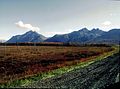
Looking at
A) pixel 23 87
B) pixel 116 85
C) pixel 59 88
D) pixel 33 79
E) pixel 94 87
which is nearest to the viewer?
pixel 116 85

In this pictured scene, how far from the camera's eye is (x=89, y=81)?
30328 mm

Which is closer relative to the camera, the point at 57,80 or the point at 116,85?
the point at 116,85

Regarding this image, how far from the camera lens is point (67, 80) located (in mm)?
33375

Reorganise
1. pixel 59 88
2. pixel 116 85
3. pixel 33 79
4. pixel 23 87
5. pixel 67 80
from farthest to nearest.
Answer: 1. pixel 33 79
2. pixel 67 80
3. pixel 23 87
4. pixel 59 88
5. pixel 116 85

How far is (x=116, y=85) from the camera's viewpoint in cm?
2405

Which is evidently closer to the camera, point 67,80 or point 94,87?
point 94,87

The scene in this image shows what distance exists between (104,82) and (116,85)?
3976 mm

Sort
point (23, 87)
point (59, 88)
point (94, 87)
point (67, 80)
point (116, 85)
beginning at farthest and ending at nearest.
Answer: point (67, 80) < point (23, 87) < point (59, 88) < point (94, 87) < point (116, 85)

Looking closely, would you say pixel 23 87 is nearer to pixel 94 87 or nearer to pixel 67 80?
pixel 67 80

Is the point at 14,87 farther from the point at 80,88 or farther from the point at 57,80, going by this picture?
the point at 80,88

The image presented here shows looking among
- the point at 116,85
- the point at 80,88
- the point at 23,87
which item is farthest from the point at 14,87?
the point at 116,85

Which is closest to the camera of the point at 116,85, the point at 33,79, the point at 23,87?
the point at 116,85

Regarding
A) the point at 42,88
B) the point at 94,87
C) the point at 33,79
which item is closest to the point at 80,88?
the point at 94,87

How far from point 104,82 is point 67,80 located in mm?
6740
